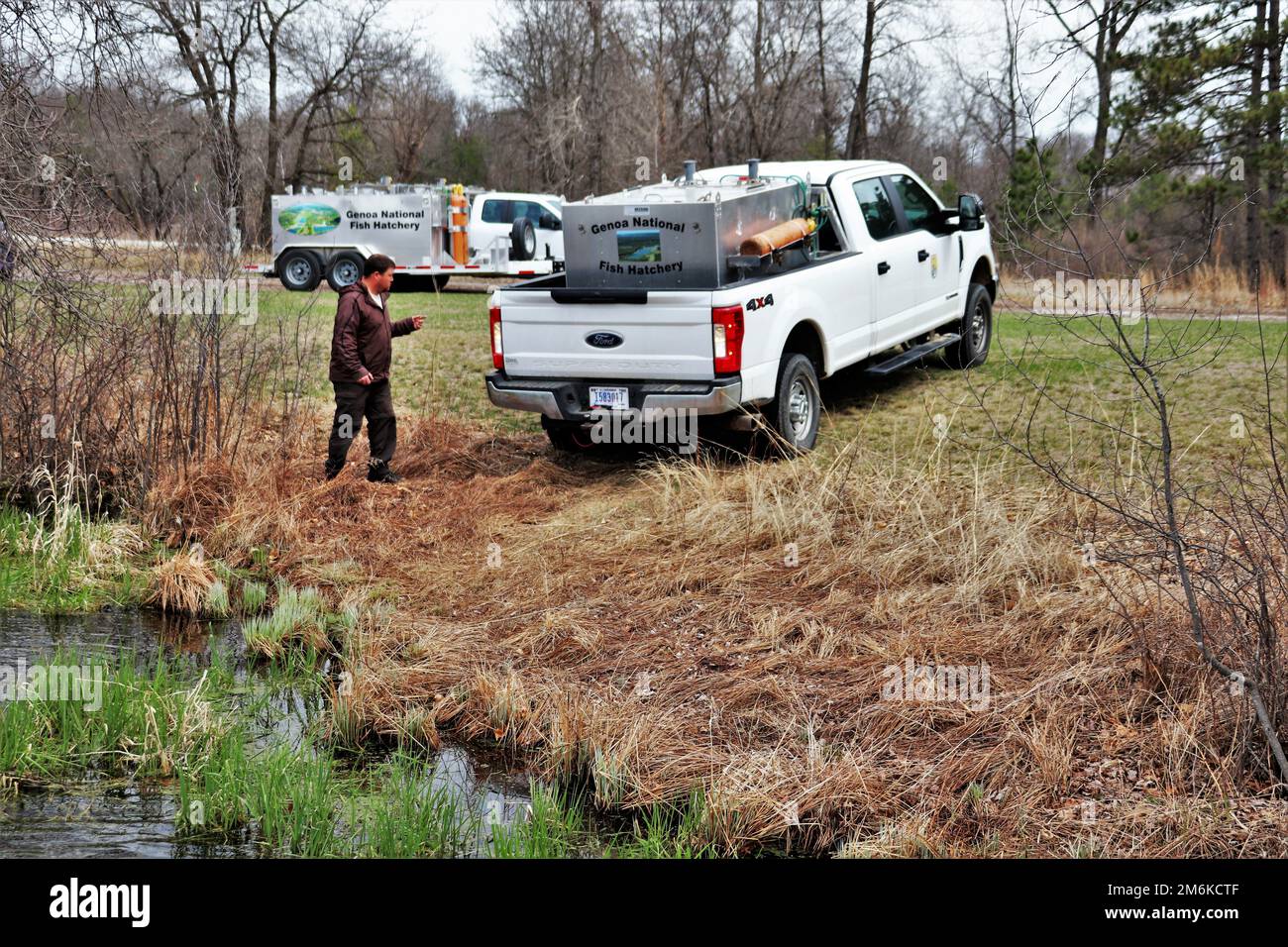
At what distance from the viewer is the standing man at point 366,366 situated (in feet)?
30.9

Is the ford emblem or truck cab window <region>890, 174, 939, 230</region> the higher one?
truck cab window <region>890, 174, 939, 230</region>

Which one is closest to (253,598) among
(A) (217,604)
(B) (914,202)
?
(A) (217,604)

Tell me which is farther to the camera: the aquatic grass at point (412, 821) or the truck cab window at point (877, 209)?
the truck cab window at point (877, 209)

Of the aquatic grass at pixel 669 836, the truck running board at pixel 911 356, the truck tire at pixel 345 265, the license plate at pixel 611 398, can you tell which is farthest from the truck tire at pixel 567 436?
the truck tire at pixel 345 265

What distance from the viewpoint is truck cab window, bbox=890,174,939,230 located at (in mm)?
11648

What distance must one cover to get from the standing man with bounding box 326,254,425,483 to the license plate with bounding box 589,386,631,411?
136cm

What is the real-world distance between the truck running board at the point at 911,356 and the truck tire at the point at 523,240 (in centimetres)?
1304

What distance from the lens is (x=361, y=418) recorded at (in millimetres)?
9609

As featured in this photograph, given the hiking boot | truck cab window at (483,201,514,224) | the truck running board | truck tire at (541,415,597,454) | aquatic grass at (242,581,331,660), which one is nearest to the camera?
aquatic grass at (242,581,331,660)

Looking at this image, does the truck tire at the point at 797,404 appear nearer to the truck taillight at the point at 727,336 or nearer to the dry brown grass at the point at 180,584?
the truck taillight at the point at 727,336

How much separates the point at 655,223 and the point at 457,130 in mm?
45334

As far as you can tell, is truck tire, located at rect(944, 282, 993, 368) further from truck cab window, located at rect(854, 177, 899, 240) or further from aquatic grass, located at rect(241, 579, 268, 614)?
aquatic grass, located at rect(241, 579, 268, 614)

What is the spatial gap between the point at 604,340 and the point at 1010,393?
13.7 ft

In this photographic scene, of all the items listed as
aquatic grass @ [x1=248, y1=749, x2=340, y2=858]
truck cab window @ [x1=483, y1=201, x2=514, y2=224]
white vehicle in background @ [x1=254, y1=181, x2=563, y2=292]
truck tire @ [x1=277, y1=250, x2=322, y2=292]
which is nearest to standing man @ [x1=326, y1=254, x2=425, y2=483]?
aquatic grass @ [x1=248, y1=749, x2=340, y2=858]
